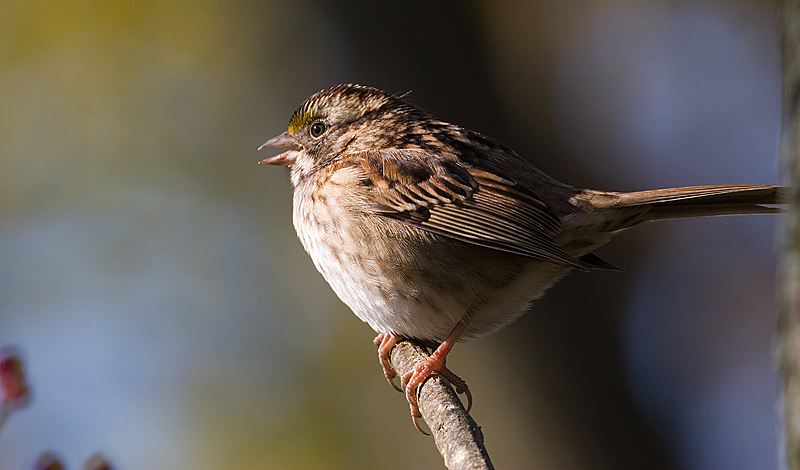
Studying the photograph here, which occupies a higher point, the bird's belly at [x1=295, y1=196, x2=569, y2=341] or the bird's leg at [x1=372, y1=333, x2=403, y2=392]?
the bird's belly at [x1=295, y1=196, x2=569, y2=341]

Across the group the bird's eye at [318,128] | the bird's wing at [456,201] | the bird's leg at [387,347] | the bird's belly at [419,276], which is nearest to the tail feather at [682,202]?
the bird's wing at [456,201]

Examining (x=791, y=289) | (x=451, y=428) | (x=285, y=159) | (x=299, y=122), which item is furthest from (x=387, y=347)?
(x=791, y=289)

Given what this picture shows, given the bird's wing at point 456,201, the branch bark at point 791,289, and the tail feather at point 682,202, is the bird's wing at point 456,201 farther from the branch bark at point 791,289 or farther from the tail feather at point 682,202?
the branch bark at point 791,289

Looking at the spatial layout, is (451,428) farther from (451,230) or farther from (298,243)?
(298,243)

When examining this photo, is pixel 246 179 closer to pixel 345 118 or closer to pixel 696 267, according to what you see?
pixel 345 118

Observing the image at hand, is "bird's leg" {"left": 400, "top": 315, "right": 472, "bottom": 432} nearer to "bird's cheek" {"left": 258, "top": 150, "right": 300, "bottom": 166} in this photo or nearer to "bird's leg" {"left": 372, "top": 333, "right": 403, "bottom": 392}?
"bird's leg" {"left": 372, "top": 333, "right": 403, "bottom": 392}

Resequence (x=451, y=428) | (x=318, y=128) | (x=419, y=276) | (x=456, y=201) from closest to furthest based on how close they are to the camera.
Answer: (x=451, y=428) → (x=419, y=276) → (x=456, y=201) → (x=318, y=128)

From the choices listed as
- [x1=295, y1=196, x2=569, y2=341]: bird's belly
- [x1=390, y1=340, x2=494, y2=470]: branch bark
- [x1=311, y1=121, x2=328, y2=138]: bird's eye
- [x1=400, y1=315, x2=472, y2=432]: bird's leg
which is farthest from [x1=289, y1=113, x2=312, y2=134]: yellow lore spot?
[x1=390, y1=340, x2=494, y2=470]: branch bark
